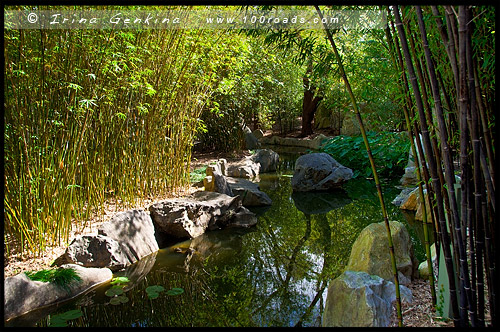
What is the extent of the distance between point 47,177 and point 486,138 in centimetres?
240

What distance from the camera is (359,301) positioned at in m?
1.74

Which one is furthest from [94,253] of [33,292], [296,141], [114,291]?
[296,141]

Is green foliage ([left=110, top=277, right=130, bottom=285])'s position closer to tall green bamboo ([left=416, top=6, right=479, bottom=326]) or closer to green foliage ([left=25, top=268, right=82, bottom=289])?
green foliage ([left=25, top=268, right=82, bottom=289])

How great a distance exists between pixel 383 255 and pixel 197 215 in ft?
6.33

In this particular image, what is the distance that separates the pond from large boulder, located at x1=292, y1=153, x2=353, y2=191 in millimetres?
1355

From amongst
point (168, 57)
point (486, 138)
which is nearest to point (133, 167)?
point (168, 57)

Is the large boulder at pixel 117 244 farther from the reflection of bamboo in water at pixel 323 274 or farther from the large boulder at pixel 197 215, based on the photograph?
the reflection of bamboo in water at pixel 323 274

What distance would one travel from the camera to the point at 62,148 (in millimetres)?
2607

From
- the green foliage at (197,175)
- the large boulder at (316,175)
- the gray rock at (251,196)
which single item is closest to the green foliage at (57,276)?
the gray rock at (251,196)

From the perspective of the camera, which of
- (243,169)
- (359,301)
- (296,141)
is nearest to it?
(359,301)

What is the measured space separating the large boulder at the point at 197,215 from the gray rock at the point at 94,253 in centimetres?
65

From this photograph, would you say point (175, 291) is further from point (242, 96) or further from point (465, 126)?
point (242, 96)

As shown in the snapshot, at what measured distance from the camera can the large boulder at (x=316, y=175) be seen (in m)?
5.90

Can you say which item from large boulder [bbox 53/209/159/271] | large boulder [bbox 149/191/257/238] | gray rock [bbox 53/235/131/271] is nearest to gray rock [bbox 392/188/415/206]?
large boulder [bbox 149/191/257/238]
